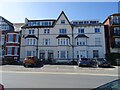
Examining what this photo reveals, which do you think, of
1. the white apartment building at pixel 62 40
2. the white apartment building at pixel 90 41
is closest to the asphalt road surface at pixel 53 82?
the white apartment building at pixel 90 41

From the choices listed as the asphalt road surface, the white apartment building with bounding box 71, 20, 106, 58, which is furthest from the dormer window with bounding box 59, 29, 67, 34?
the asphalt road surface

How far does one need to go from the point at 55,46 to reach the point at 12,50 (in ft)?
31.7

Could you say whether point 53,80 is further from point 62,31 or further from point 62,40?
point 62,31

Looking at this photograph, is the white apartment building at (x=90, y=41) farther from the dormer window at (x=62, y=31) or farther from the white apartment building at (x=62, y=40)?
the dormer window at (x=62, y=31)

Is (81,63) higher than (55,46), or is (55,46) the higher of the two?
(55,46)

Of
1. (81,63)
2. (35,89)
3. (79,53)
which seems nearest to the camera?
(35,89)

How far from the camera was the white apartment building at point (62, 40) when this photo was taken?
43.5 m

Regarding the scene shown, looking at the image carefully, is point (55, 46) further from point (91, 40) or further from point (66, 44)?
point (91, 40)

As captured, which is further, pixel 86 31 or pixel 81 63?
pixel 86 31

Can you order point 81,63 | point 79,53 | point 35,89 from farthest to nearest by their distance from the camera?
1. point 79,53
2. point 81,63
3. point 35,89

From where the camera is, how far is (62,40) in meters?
43.8

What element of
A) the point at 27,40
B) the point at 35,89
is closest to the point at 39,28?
the point at 27,40

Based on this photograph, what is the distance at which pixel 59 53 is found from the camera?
4366 cm

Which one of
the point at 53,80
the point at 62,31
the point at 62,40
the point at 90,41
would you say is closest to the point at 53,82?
the point at 53,80
